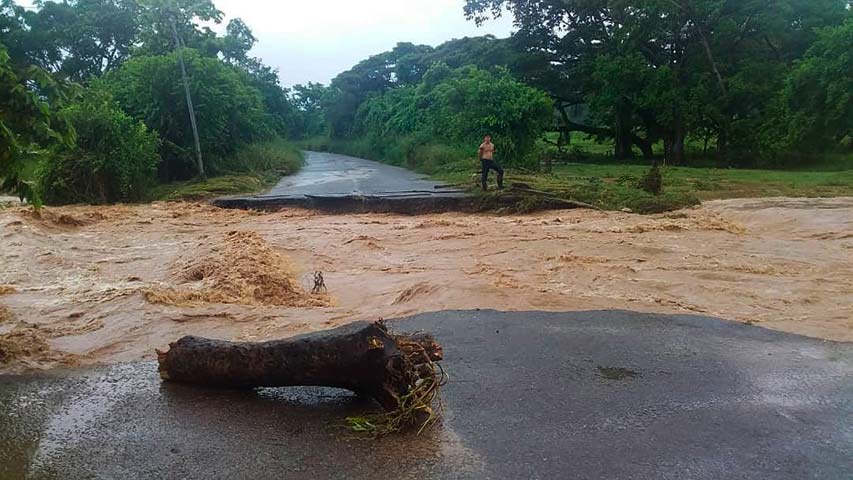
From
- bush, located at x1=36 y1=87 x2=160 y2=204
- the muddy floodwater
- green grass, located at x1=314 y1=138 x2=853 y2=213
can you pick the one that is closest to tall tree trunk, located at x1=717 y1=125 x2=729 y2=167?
green grass, located at x1=314 y1=138 x2=853 y2=213

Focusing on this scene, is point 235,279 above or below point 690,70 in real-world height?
below

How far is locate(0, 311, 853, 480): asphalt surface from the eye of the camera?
12.8 ft

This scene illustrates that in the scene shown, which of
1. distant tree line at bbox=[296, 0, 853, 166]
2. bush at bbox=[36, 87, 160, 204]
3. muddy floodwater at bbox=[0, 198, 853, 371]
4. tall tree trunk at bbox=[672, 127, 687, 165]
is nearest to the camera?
muddy floodwater at bbox=[0, 198, 853, 371]

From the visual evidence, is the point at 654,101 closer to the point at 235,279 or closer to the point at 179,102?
the point at 179,102

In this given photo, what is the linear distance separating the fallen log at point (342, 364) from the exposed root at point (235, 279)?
131 inches

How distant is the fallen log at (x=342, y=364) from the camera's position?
14.6 ft

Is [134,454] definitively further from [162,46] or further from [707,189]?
[162,46]

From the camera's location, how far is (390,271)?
10656mm

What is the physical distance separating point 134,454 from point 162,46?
29.0 m

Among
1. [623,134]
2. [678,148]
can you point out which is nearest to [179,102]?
[623,134]

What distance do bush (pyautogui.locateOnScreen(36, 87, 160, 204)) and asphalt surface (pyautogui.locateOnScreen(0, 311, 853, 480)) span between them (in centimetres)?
1688

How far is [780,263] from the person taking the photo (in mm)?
Answer: 10438

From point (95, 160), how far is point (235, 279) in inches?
534

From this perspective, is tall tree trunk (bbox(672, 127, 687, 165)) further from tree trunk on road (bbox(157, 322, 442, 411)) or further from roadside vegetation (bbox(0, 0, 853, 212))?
tree trunk on road (bbox(157, 322, 442, 411))
